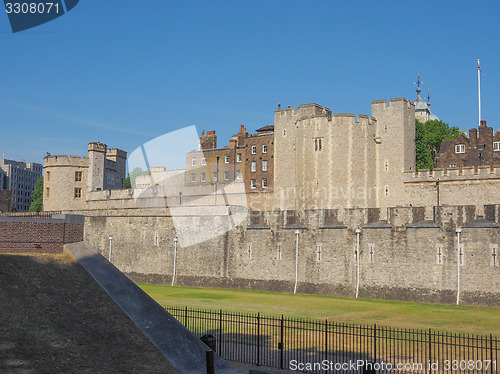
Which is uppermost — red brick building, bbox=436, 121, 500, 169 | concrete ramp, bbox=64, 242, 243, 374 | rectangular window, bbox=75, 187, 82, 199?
red brick building, bbox=436, 121, 500, 169

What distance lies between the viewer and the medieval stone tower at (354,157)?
49406 millimetres

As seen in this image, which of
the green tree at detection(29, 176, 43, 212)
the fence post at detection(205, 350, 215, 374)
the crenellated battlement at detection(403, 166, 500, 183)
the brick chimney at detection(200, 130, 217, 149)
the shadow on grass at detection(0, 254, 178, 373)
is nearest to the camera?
the shadow on grass at detection(0, 254, 178, 373)

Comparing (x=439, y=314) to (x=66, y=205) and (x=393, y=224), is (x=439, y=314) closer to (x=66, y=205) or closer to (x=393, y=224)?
(x=393, y=224)

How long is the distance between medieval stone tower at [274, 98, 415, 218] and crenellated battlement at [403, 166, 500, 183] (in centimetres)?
116

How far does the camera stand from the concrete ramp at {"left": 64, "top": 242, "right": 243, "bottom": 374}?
15523 mm

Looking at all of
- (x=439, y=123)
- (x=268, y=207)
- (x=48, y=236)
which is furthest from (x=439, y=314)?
(x=439, y=123)

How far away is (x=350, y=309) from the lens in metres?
28.8

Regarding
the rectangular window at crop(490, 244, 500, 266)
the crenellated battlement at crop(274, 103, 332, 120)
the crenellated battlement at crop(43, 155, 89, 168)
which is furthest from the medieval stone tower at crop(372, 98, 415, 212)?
the crenellated battlement at crop(43, 155, 89, 168)

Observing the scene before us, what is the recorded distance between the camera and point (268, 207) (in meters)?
59.0

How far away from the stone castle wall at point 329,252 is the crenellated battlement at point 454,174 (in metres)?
15.6

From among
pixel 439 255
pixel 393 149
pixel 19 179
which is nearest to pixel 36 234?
pixel 439 255

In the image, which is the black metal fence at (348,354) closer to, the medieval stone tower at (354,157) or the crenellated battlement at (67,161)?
the medieval stone tower at (354,157)

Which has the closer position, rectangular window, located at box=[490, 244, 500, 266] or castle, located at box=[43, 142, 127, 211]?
rectangular window, located at box=[490, 244, 500, 266]

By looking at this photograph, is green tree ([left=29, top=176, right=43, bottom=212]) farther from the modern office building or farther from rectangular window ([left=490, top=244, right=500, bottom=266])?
rectangular window ([left=490, top=244, right=500, bottom=266])
